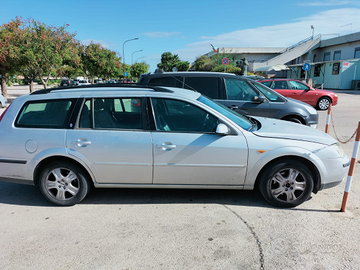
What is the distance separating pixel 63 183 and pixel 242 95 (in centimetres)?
482

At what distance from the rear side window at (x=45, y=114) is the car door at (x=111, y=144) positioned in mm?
225

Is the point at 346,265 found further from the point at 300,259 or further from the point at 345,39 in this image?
the point at 345,39

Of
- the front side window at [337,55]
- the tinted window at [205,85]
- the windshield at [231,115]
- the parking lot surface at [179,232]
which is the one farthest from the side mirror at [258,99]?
the front side window at [337,55]

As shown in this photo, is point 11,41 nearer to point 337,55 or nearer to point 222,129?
point 222,129

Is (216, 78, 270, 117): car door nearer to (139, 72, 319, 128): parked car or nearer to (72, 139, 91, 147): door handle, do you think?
(139, 72, 319, 128): parked car

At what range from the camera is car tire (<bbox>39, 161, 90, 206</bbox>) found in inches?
148

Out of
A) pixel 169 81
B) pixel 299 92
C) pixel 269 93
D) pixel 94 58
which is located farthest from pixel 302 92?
pixel 94 58

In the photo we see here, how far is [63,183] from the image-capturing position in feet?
12.5

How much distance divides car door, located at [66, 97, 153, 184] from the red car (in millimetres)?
11588

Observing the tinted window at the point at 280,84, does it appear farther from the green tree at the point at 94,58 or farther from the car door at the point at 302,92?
the green tree at the point at 94,58

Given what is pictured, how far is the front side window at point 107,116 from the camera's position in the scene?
3.76 metres

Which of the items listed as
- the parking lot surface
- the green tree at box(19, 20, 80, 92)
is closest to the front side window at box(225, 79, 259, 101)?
the parking lot surface

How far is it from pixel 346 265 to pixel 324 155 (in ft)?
4.59

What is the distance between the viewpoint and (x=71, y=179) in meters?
3.81
